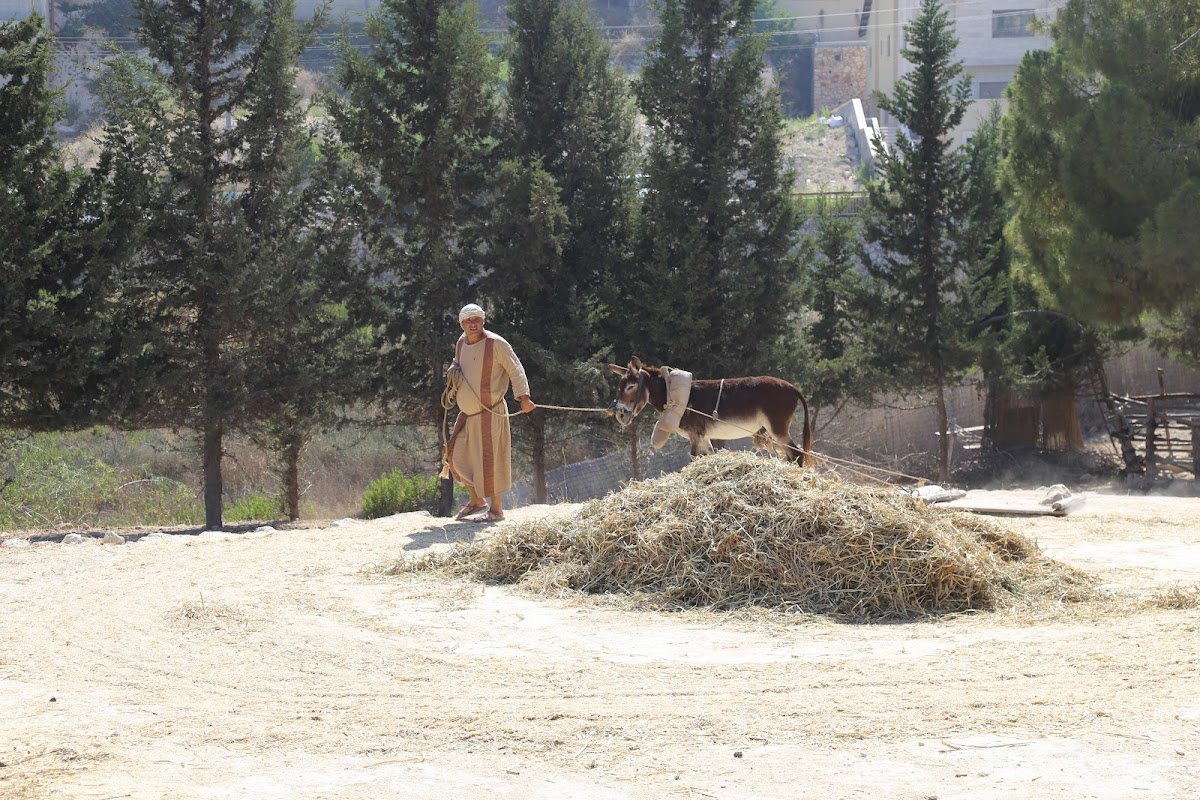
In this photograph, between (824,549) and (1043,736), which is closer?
(1043,736)

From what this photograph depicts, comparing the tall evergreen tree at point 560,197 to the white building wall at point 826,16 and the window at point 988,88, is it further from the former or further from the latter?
the white building wall at point 826,16

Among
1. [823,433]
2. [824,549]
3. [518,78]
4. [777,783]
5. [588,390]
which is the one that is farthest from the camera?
[823,433]

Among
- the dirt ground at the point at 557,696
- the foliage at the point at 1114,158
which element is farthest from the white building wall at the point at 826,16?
the dirt ground at the point at 557,696

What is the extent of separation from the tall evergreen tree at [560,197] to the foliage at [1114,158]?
610 centimetres

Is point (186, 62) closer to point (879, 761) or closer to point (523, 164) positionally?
point (523, 164)

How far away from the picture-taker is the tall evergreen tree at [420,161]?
1723cm

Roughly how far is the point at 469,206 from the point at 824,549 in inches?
443

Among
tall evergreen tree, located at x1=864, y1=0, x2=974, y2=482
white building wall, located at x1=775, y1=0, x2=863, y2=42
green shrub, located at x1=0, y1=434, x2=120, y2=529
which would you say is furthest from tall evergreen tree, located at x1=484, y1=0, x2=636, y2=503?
white building wall, located at x1=775, y1=0, x2=863, y2=42

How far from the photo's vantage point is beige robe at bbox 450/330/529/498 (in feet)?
36.9

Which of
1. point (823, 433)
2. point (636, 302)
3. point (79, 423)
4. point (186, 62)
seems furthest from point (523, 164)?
point (823, 433)

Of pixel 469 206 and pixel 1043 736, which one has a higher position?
pixel 469 206

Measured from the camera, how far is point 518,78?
62.6 ft

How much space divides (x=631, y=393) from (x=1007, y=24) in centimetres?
4341

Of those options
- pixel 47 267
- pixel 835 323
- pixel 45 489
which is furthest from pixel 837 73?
pixel 47 267
